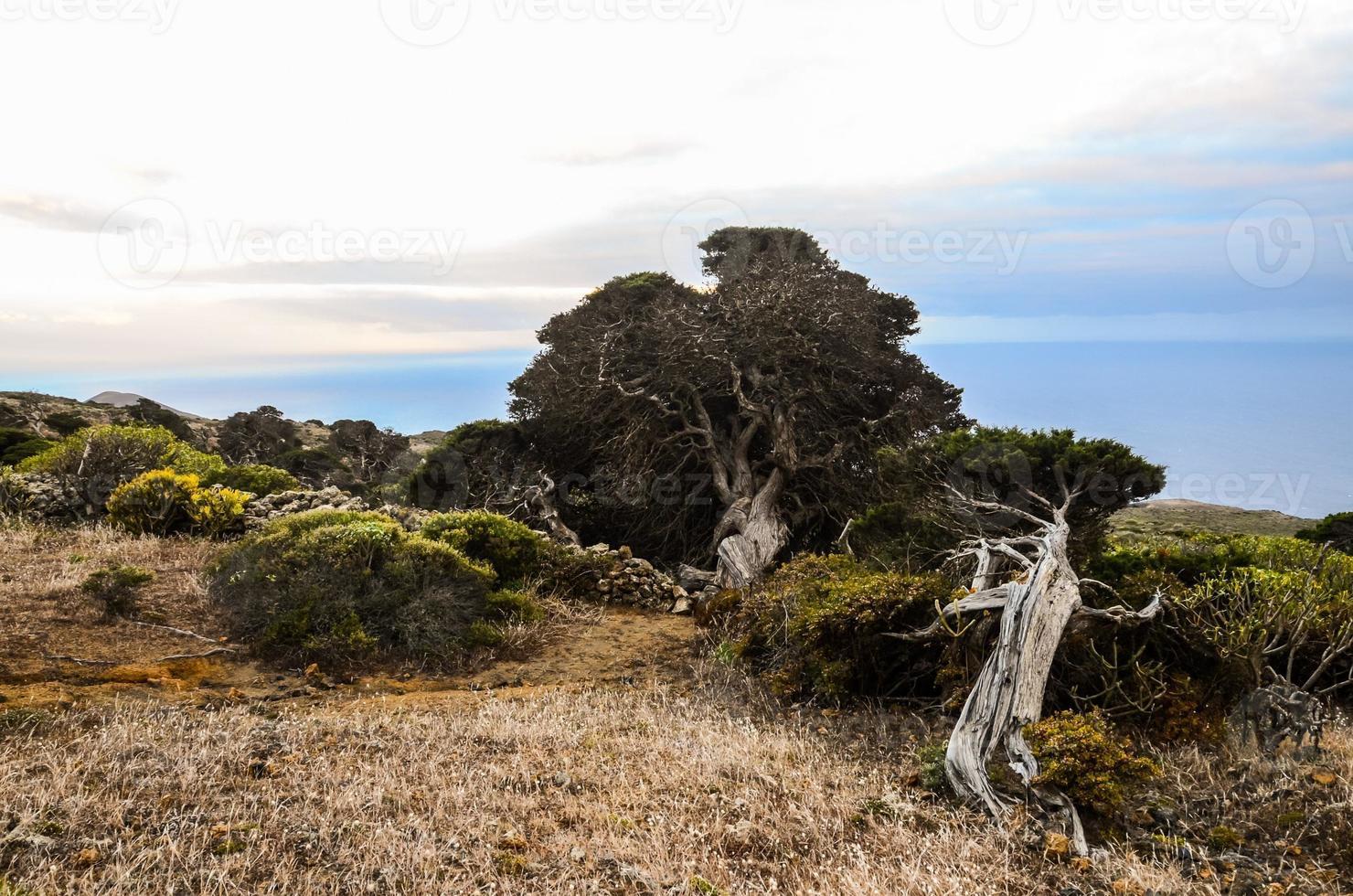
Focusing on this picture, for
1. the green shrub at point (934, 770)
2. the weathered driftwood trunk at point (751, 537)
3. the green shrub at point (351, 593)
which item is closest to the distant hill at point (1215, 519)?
the weathered driftwood trunk at point (751, 537)

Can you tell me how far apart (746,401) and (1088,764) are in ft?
41.9

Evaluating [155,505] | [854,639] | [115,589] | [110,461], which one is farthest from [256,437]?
[854,639]

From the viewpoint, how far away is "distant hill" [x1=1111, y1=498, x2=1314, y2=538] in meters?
24.7

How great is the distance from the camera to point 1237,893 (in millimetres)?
4355

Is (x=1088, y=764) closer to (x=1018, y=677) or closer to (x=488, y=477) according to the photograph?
(x=1018, y=677)

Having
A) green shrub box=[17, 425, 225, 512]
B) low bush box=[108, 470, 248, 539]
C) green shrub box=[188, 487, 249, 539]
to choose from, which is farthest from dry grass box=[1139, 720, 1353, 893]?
green shrub box=[17, 425, 225, 512]

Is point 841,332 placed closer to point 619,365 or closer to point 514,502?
point 619,365

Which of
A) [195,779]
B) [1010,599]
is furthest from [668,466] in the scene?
[195,779]

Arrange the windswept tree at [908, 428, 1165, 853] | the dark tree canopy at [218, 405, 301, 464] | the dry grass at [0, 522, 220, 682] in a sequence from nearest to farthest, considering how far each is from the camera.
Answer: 1. the windswept tree at [908, 428, 1165, 853]
2. the dry grass at [0, 522, 220, 682]
3. the dark tree canopy at [218, 405, 301, 464]

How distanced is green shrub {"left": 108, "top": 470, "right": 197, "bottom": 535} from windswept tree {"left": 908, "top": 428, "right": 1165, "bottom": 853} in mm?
12792

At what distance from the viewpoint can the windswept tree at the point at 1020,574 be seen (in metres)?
5.66

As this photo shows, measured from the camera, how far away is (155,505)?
47.9 feet

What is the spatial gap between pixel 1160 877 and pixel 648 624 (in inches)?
323

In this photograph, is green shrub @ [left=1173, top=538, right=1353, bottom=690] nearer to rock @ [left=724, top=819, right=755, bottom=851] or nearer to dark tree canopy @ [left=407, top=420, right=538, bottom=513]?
rock @ [left=724, top=819, right=755, bottom=851]
